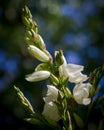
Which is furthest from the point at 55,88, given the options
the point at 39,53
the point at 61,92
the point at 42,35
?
the point at 42,35

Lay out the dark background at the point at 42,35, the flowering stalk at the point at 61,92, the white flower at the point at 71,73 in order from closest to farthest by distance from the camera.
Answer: the flowering stalk at the point at 61,92, the white flower at the point at 71,73, the dark background at the point at 42,35

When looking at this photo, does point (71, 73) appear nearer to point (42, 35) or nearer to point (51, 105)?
point (51, 105)

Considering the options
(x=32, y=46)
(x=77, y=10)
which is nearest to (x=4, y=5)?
(x=77, y=10)

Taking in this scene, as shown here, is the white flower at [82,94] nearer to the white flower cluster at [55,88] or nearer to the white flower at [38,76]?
the white flower cluster at [55,88]

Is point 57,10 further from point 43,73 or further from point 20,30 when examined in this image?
point 43,73

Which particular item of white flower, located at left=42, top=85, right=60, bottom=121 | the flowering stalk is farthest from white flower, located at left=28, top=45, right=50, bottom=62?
white flower, located at left=42, top=85, right=60, bottom=121

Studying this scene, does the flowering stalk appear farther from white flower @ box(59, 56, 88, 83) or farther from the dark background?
the dark background

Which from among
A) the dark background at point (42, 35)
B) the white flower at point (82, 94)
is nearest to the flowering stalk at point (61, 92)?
the white flower at point (82, 94)
